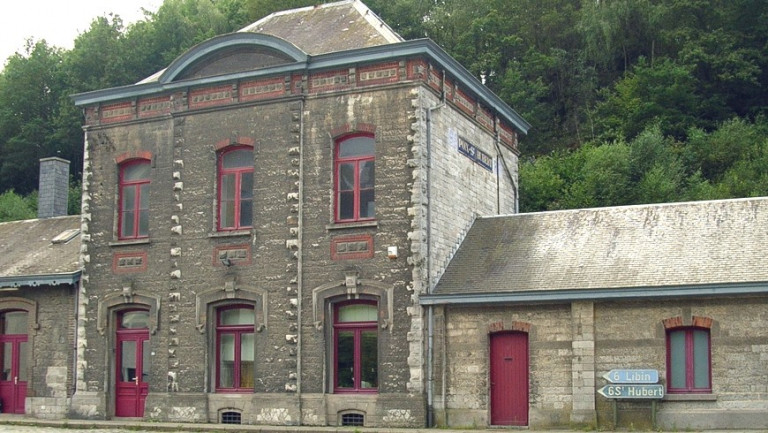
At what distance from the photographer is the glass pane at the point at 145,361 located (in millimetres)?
23663

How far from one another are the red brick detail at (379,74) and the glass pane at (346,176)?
1844 millimetres

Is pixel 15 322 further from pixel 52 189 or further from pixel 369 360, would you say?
pixel 369 360

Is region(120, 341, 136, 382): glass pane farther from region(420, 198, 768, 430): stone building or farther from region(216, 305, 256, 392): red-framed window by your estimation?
region(420, 198, 768, 430): stone building

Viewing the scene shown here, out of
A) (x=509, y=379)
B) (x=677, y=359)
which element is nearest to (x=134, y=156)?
(x=509, y=379)

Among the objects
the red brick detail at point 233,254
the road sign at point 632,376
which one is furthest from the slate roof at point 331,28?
the road sign at point 632,376

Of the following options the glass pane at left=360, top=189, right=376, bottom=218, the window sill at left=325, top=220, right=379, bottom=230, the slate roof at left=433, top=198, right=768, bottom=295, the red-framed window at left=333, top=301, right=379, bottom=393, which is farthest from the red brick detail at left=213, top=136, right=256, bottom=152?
the slate roof at left=433, top=198, right=768, bottom=295

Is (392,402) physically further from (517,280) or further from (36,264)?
(36,264)

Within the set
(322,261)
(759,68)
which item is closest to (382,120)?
(322,261)

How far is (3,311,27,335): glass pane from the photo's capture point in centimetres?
2569

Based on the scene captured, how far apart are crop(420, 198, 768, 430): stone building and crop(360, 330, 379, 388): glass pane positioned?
1398mm

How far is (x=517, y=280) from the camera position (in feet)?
68.4

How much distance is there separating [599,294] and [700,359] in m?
2.28

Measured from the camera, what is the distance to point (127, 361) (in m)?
24.1

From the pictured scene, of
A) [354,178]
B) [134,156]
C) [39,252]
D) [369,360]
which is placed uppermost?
[134,156]
